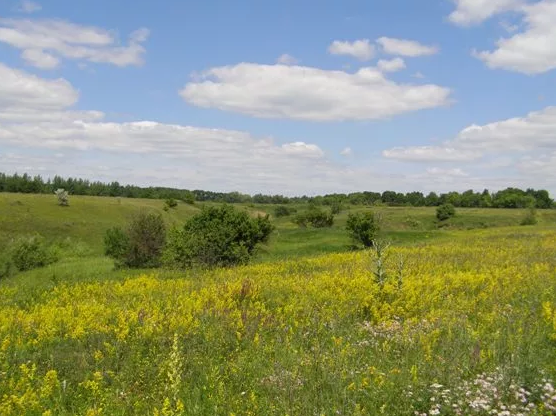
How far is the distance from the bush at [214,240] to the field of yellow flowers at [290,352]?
10.5 m

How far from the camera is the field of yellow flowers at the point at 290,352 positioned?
15.4 feet

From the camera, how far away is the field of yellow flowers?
469 centimetres

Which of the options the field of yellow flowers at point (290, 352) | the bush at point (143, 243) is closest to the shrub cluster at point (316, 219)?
the bush at point (143, 243)

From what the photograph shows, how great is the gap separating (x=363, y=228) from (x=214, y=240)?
2283 cm

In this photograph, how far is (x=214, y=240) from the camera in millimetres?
23234

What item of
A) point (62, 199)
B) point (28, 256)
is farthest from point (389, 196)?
point (28, 256)

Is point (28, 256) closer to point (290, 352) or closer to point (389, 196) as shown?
point (290, 352)

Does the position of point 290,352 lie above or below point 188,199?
below

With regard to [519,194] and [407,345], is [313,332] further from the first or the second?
[519,194]

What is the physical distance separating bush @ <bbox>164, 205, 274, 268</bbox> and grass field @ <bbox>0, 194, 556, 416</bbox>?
8977mm

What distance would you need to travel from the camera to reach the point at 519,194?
148 meters

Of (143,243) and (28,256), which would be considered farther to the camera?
(28,256)

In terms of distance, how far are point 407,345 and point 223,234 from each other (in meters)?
17.9

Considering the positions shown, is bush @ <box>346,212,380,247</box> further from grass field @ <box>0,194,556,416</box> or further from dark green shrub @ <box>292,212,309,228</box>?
dark green shrub @ <box>292,212,309,228</box>
